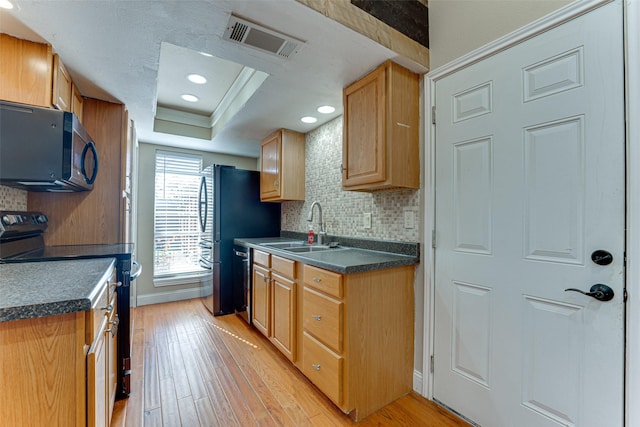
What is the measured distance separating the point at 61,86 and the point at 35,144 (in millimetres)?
597

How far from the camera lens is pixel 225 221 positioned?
323 centimetres

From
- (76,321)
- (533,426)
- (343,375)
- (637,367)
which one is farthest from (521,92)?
(76,321)

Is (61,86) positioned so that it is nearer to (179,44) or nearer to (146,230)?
(179,44)

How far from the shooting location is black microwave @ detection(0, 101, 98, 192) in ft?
4.32

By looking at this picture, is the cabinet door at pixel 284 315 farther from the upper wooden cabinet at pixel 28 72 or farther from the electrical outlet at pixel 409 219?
the upper wooden cabinet at pixel 28 72

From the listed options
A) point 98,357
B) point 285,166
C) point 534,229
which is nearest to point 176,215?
point 285,166

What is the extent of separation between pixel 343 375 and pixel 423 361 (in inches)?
23.0

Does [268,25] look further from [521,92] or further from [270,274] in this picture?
[270,274]

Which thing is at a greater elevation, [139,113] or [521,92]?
[139,113]

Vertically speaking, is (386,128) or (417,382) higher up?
(386,128)

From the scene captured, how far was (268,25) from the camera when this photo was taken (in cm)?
143

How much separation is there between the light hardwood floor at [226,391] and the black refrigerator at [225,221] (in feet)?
1.81

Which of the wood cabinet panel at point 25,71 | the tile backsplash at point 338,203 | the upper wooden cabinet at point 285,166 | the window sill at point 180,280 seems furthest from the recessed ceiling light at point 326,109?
the window sill at point 180,280

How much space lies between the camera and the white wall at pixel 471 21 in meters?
1.38
